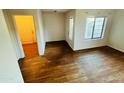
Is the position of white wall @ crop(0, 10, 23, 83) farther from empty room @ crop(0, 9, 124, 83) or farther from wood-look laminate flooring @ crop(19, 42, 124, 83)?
wood-look laminate flooring @ crop(19, 42, 124, 83)

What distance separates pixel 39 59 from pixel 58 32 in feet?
10.4

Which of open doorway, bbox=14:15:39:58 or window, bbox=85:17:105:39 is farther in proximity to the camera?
open doorway, bbox=14:15:39:58

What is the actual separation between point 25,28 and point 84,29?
12.3ft

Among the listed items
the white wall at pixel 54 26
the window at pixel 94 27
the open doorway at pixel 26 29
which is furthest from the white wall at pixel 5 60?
the white wall at pixel 54 26

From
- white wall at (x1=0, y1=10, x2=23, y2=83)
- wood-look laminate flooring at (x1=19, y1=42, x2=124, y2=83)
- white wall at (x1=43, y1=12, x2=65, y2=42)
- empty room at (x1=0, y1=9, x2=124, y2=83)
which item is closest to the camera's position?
white wall at (x1=0, y1=10, x2=23, y2=83)

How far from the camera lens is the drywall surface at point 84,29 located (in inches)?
141

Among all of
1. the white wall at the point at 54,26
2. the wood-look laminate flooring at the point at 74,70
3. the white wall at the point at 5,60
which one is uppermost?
the white wall at the point at 5,60

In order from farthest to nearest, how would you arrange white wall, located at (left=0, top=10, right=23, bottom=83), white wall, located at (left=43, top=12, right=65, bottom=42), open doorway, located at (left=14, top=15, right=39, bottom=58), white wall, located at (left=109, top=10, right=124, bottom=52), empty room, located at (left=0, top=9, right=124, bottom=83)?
white wall, located at (left=43, top=12, right=65, bottom=42) < open doorway, located at (left=14, top=15, right=39, bottom=58) < white wall, located at (left=109, top=10, right=124, bottom=52) < empty room, located at (left=0, top=9, right=124, bottom=83) < white wall, located at (left=0, top=10, right=23, bottom=83)

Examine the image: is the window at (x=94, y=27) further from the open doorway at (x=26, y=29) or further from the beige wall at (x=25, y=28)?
the beige wall at (x=25, y=28)

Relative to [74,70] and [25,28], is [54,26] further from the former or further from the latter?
[74,70]

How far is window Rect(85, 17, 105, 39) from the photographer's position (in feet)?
13.2

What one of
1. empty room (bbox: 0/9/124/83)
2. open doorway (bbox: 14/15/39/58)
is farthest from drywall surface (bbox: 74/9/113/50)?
open doorway (bbox: 14/15/39/58)

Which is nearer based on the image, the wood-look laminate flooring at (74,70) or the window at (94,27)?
the wood-look laminate flooring at (74,70)
